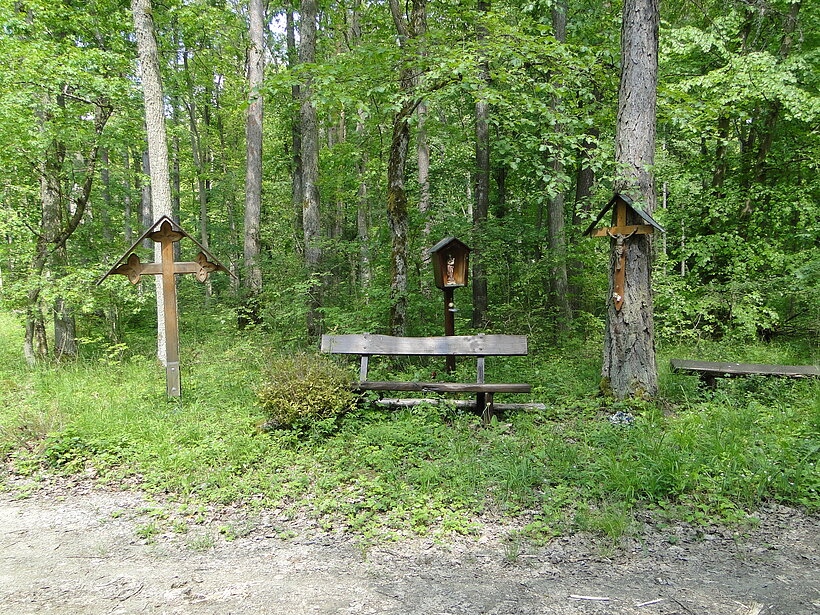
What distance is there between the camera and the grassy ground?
3855mm

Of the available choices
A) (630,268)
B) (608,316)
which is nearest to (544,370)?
(608,316)

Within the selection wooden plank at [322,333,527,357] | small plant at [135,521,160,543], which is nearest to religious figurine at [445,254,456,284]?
wooden plank at [322,333,527,357]

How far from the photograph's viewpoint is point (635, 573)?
3.01 m

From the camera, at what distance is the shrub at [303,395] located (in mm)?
5402

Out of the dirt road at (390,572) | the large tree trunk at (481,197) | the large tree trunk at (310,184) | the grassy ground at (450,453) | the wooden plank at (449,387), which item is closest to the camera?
the dirt road at (390,572)

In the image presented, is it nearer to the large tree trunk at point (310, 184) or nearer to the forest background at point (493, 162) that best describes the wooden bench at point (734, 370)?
the forest background at point (493, 162)

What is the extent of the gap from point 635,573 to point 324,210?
16.4 meters

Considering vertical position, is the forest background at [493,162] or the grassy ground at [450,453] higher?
the forest background at [493,162]

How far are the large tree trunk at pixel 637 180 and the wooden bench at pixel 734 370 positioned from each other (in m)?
1.07

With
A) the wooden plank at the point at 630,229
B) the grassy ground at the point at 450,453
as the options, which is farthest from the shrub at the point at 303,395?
the wooden plank at the point at 630,229

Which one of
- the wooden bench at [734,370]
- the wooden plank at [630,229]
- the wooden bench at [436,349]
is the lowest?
the wooden bench at [734,370]

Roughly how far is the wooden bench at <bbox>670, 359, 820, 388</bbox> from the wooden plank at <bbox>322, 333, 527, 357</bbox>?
2405 millimetres

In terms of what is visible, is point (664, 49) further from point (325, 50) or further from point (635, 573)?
point (325, 50)

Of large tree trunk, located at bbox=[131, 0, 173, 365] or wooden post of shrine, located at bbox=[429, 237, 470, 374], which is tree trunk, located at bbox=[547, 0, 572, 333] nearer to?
wooden post of shrine, located at bbox=[429, 237, 470, 374]
